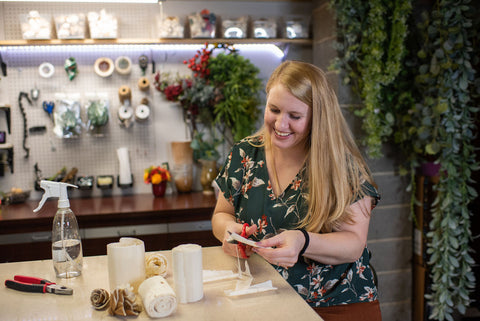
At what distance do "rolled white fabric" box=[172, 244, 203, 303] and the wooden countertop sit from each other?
1865 millimetres

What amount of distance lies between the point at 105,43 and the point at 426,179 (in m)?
2.63

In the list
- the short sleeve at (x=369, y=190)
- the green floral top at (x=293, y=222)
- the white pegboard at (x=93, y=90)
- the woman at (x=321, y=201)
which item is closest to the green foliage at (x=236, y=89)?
the white pegboard at (x=93, y=90)

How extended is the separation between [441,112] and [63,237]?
2369 mm

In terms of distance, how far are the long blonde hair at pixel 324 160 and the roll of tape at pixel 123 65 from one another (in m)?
2.18

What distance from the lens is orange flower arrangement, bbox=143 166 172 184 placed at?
342cm

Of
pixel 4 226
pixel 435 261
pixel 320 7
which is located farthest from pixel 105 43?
pixel 435 261

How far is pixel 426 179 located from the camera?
3.13m

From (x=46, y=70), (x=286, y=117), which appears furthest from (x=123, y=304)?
(x=46, y=70)

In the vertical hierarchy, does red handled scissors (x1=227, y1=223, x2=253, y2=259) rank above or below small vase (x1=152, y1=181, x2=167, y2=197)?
above

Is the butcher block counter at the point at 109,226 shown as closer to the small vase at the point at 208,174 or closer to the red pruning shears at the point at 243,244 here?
the small vase at the point at 208,174

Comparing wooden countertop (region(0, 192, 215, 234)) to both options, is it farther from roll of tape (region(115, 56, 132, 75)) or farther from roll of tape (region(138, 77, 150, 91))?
roll of tape (region(115, 56, 132, 75))

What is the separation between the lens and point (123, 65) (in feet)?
11.5

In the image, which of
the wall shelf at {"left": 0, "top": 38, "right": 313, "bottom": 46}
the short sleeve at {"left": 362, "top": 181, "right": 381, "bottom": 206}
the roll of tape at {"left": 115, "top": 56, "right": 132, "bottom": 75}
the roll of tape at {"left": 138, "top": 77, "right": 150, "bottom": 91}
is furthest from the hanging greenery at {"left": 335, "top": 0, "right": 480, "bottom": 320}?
the roll of tape at {"left": 115, "top": 56, "right": 132, "bottom": 75}

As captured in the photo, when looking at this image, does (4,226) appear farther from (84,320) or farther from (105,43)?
(84,320)
